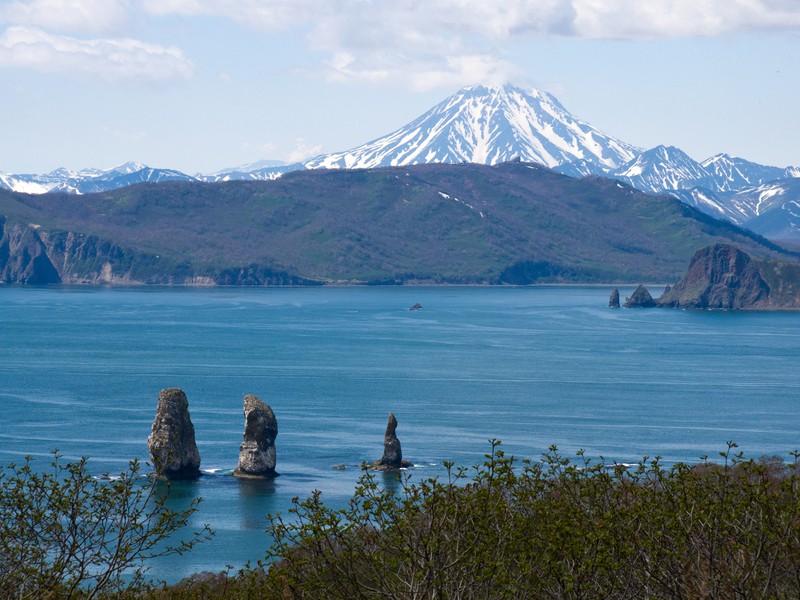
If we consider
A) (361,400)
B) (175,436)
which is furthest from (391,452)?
(361,400)

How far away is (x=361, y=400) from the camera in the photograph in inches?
4493

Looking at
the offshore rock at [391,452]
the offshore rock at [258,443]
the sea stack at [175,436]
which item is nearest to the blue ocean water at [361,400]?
the sea stack at [175,436]

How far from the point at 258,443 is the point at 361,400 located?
37765mm

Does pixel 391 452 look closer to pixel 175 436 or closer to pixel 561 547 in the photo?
pixel 175 436

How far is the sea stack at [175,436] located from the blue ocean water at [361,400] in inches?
46.4

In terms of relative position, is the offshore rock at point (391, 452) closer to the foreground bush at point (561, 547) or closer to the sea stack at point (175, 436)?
the sea stack at point (175, 436)

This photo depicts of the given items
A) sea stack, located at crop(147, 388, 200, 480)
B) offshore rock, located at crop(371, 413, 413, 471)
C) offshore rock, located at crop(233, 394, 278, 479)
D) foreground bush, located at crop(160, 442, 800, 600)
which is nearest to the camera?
foreground bush, located at crop(160, 442, 800, 600)

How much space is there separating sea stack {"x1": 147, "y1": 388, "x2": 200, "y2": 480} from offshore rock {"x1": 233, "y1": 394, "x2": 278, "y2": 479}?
2.88 m

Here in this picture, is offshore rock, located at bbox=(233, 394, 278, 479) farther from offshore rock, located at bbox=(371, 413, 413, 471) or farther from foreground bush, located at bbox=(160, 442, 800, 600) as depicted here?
foreground bush, located at bbox=(160, 442, 800, 600)

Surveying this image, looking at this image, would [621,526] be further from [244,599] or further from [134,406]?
→ [134,406]

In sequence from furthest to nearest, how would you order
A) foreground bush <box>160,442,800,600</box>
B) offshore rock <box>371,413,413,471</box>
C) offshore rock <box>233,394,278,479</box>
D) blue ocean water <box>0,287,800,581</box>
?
blue ocean water <box>0,287,800,581</box> < offshore rock <box>371,413,413,471</box> < offshore rock <box>233,394,278,479</box> < foreground bush <box>160,442,800,600</box>

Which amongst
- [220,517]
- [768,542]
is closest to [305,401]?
[220,517]

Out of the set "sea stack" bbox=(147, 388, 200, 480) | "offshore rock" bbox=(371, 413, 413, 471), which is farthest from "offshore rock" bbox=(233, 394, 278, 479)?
"offshore rock" bbox=(371, 413, 413, 471)

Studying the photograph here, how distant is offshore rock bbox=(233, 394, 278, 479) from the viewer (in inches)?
2970
